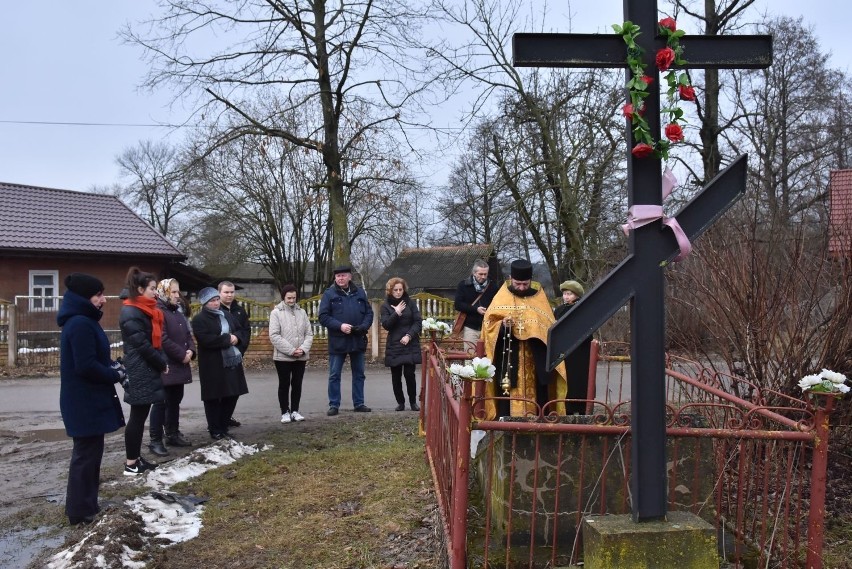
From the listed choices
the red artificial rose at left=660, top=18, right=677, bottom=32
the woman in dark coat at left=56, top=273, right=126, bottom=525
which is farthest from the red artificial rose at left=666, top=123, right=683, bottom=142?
the woman in dark coat at left=56, top=273, right=126, bottom=525

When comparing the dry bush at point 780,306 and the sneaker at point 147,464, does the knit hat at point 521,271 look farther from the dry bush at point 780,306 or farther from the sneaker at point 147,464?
the sneaker at point 147,464

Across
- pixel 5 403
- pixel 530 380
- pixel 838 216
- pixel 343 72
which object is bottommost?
pixel 5 403

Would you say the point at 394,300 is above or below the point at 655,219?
below

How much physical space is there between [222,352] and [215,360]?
11cm

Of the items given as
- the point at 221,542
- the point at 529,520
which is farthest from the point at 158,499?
the point at 529,520

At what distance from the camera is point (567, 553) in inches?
150

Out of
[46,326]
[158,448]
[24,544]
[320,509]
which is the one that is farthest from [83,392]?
[46,326]

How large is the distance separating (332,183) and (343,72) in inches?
111

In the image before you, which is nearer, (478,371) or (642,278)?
(642,278)

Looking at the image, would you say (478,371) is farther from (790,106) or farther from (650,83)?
(790,106)

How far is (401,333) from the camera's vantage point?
363 inches

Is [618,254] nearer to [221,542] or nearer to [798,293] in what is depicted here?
[798,293]

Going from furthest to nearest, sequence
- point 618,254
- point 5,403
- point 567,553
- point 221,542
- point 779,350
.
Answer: point 618,254 < point 5,403 < point 779,350 < point 221,542 < point 567,553

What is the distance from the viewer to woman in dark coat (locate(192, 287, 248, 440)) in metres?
7.42
